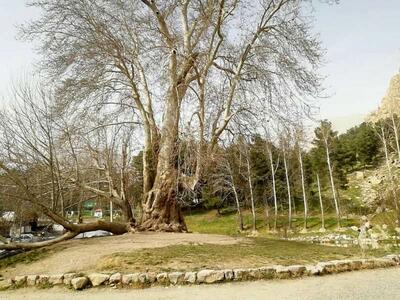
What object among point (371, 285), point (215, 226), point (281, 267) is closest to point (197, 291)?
point (281, 267)

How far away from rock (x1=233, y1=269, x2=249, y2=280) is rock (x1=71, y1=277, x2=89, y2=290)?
9.26ft

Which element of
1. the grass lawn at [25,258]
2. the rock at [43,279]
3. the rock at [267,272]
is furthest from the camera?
the grass lawn at [25,258]

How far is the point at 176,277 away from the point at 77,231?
612 centimetres

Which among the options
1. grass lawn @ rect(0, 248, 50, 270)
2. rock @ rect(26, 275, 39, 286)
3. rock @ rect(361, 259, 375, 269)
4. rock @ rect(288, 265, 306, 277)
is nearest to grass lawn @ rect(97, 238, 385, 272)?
rock @ rect(288, 265, 306, 277)

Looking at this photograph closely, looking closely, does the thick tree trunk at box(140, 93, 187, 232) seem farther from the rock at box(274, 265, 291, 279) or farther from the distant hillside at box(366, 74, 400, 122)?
the distant hillside at box(366, 74, 400, 122)

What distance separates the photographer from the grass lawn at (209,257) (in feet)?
27.7

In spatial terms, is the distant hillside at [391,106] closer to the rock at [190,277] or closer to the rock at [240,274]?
the rock at [240,274]

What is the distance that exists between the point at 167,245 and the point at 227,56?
22.7 feet

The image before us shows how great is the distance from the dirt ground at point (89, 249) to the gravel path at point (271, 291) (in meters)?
1.22

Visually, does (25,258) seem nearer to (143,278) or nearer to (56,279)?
(56,279)

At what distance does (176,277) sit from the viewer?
764cm

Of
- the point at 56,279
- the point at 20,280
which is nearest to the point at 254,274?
the point at 56,279

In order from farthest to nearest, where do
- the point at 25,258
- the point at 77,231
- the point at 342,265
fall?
1. the point at 77,231
2. the point at 25,258
3. the point at 342,265

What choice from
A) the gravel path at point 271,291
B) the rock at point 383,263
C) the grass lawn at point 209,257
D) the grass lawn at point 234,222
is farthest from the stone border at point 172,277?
the grass lawn at point 234,222
